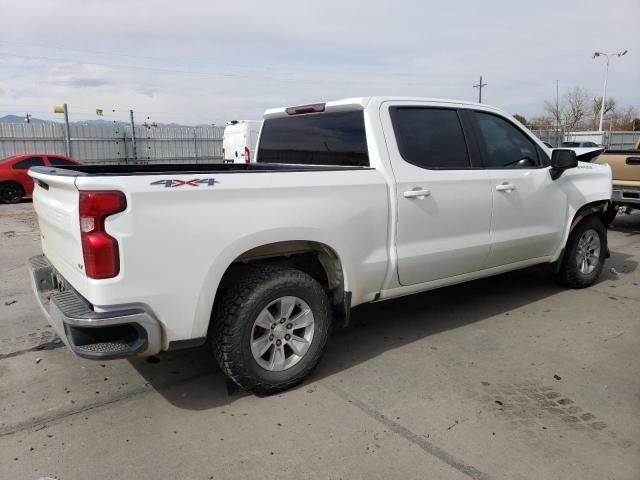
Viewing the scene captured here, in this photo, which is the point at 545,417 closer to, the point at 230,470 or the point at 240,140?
the point at 230,470

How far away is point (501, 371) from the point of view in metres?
3.90

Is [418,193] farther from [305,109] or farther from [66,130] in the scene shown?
[66,130]

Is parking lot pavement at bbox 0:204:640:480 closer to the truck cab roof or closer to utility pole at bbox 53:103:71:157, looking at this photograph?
the truck cab roof

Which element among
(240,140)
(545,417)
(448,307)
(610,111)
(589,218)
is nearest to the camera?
(545,417)

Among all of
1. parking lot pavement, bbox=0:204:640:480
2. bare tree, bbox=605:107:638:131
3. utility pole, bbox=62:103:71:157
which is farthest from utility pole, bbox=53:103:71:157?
bare tree, bbox=605:107:638:131

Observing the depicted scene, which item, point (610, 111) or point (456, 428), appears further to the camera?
point (610, 111)

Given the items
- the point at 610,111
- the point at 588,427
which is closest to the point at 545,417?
the point at 588,427

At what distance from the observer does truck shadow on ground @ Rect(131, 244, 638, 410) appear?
368 cm

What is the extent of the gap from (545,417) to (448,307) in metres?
2.12

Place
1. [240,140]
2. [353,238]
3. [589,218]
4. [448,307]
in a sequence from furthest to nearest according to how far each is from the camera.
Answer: [240,140] < [589,218] < [448,307] < [353,238]

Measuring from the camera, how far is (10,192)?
15.4 meters

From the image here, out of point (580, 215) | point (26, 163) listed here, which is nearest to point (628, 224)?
point (580, 215)

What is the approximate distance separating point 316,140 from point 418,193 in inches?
43.5

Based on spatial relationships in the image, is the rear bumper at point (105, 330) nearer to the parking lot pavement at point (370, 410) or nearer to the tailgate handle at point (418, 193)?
the parking lot pavement at point (370, 410)
